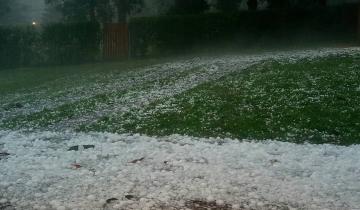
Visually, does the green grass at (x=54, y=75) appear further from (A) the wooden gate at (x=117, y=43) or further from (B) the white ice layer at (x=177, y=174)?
(B) the white ice layer at (x=177, y=174)

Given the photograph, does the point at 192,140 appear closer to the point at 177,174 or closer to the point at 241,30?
the point at 177,174

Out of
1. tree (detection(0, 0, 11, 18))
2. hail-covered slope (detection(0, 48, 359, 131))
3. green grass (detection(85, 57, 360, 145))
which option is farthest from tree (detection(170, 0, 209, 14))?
tree (detection(0, 0, 11, 18))

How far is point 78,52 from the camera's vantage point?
2114cm

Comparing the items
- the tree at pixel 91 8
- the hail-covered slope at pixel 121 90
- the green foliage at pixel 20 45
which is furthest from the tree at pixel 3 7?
the hail-covered slope at pixel 121 90

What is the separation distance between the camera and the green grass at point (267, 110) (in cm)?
803

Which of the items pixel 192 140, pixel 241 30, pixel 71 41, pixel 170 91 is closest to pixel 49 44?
pixel 71 41

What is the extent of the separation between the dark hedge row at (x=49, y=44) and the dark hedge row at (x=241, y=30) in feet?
6.41

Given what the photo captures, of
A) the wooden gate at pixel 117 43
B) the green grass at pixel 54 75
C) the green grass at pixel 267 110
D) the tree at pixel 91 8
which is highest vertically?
the tree at pixel 91 8

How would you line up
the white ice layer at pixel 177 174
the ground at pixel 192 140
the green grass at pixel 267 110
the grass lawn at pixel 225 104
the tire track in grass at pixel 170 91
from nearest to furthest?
the white ice layer at pixel 177 174, the ground at pixel 192 140, the green grass at pixel 267 110, the grass lawn at pixel 225 104, the tire track in grass at pixel 170 91

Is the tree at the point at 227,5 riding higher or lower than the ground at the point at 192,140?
higher

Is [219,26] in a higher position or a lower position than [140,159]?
higher

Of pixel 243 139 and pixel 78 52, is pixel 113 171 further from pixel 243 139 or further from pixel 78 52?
pixel 78 52

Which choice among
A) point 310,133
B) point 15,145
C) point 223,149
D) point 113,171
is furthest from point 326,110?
point 15,145

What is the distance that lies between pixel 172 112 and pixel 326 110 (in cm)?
296
